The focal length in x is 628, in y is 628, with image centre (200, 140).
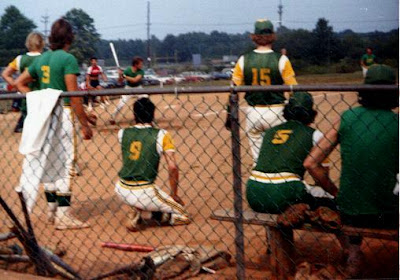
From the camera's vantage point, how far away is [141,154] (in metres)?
5.76

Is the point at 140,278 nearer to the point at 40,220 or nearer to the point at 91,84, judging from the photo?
the point at 40,220

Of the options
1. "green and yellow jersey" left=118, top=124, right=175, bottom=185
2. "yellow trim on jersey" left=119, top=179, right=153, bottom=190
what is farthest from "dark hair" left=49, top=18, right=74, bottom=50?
"yellow trim on jersey" left=119, top=179, right=153, bottom=190

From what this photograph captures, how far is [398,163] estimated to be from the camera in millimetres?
3809

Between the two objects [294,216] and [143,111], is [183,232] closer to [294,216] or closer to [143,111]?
[143,111]

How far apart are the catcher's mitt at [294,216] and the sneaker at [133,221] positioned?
6.58 ft

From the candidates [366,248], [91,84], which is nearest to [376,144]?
[366,248]

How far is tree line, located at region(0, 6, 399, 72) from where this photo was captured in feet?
133

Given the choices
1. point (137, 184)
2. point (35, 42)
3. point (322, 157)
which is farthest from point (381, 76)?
point (35, 42)

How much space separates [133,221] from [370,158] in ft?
8.79

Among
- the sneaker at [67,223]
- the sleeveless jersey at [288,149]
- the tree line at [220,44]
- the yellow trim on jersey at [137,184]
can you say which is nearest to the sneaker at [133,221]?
the yellow trim on jersey at [137,184]

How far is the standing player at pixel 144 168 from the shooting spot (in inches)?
227

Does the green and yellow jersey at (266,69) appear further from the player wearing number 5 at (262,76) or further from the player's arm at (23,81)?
the player's arm at (23,81)

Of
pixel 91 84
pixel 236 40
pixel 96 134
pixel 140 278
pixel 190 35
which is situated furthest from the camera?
pixel 190 35

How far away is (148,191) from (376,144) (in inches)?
98.9
